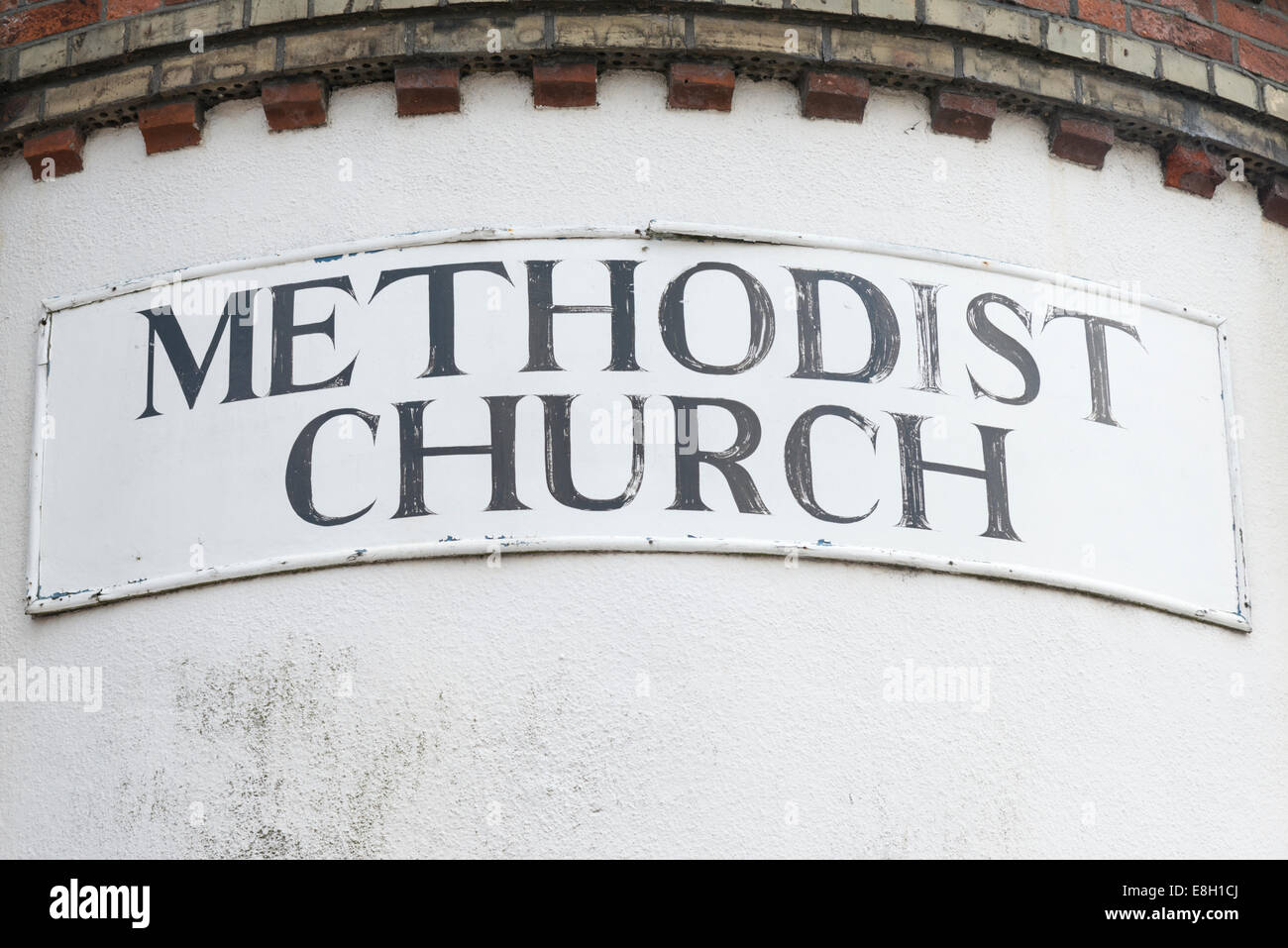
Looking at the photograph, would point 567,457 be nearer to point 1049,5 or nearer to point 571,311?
point 571,311

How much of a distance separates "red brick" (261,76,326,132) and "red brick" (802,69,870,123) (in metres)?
1.69

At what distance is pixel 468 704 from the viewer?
6219mm

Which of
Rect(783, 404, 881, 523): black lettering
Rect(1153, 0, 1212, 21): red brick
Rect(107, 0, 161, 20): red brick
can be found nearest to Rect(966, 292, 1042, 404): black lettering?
Rect(783, 404, 881, 523): black lettering

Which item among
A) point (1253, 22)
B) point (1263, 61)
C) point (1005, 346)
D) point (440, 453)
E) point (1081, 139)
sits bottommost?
point (440, 453)

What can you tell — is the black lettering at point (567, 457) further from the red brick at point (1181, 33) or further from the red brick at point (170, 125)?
the red brick at point (1181, 33)

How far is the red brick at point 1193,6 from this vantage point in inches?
291

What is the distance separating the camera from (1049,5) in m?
7.16

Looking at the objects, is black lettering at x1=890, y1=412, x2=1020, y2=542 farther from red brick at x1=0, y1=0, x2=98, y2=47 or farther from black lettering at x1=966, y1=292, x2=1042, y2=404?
red brick at x1=0, y1=0, x2=98, y2=47

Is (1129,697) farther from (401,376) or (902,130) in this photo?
(401,376)

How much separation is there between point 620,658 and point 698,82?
2.05m

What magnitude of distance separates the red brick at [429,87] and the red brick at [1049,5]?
2.03m

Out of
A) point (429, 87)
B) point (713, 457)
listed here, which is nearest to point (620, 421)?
point (713, 457)

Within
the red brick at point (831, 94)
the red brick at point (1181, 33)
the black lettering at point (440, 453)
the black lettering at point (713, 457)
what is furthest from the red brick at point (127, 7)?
the red brick at point (1181, 33)

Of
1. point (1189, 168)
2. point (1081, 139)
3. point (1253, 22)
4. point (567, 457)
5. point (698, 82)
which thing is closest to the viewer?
point (567, 457)
